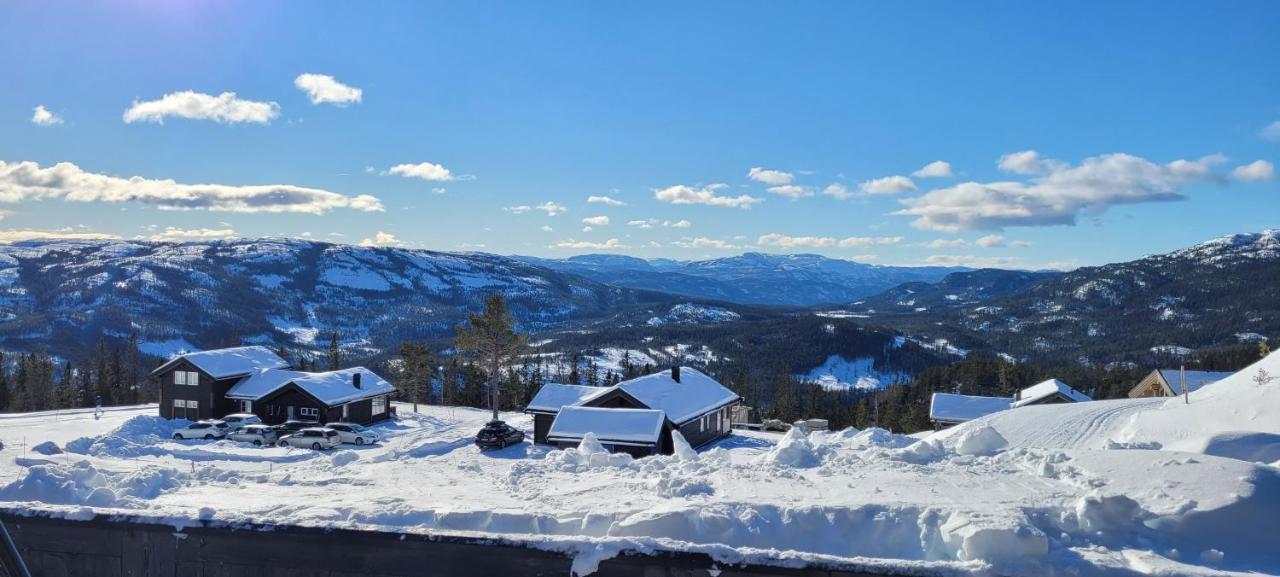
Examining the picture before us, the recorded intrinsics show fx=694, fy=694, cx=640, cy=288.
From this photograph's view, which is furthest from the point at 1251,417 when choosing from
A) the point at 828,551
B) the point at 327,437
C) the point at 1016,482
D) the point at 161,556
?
the point at 327,437

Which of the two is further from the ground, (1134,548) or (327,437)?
(1134,548)

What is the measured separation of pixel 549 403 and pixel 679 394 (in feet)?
22.7

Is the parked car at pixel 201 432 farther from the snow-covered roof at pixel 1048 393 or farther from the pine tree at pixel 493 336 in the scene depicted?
the snow-covered roof at pixel 1048 393

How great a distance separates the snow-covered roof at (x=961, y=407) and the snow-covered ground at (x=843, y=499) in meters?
34.0

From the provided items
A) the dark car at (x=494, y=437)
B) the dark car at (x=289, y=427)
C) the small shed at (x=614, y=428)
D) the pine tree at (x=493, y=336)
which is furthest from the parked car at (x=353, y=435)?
the pine tree at (x=493, y=336)

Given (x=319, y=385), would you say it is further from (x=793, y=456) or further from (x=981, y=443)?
(x=981, y=443)

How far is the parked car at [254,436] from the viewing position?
112ft

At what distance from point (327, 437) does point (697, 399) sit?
18.3 metres

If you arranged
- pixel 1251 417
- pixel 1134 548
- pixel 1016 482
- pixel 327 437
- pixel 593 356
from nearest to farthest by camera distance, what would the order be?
pixel 1134 548 < pixel 1016 482 < pixel 1251 417 < pixel 327 437 < pixel 593 356

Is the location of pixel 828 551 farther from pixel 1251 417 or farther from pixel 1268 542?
pixel 1251 417

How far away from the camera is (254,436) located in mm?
34469

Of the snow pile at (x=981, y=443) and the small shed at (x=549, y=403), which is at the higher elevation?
the snow pile at (x=981, y=443)

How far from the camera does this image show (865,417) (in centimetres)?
6819

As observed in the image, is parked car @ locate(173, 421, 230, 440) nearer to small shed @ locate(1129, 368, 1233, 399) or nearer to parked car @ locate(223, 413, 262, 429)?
parked car @ locate(223, 413, 262, 429)
